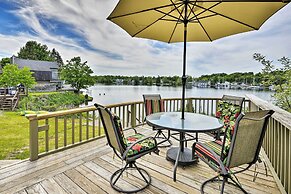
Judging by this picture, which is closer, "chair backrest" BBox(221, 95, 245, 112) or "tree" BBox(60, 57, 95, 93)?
"chair backrest" BBox(221, 95, 245, 112)

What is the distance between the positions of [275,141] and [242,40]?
7.01m

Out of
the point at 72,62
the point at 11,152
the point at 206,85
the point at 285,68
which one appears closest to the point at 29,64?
the point at 72,62

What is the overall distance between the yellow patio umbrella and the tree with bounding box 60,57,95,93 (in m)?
21.5

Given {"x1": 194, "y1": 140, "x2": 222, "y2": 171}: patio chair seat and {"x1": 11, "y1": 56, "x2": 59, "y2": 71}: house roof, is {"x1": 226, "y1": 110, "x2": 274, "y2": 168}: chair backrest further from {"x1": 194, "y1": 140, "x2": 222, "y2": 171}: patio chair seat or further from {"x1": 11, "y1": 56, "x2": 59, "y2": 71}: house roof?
{"x1": 11, "y1": 56, "x2": 59, "y2": 71}: house roof

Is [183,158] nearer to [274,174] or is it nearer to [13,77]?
[274,174]

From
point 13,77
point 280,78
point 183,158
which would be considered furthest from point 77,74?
point 183,158

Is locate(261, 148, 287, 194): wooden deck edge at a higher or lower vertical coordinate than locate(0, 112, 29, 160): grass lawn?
higher

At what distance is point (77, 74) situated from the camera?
23766 millimetres

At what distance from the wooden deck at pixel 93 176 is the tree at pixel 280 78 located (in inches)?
216

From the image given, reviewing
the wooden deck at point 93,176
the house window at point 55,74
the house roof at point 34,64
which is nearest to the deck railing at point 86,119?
the wooden deck at point 93,176

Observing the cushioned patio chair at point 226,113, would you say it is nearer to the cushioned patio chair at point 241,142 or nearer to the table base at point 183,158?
the table base at point 183,158

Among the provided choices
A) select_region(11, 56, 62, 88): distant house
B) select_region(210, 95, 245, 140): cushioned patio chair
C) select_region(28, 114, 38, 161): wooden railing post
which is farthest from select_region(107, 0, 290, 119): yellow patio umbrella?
select_region(11, 56, 62, 88): distant house

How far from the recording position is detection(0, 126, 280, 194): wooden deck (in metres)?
2.27

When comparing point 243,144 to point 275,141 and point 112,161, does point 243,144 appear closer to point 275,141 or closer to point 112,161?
point 275,141
